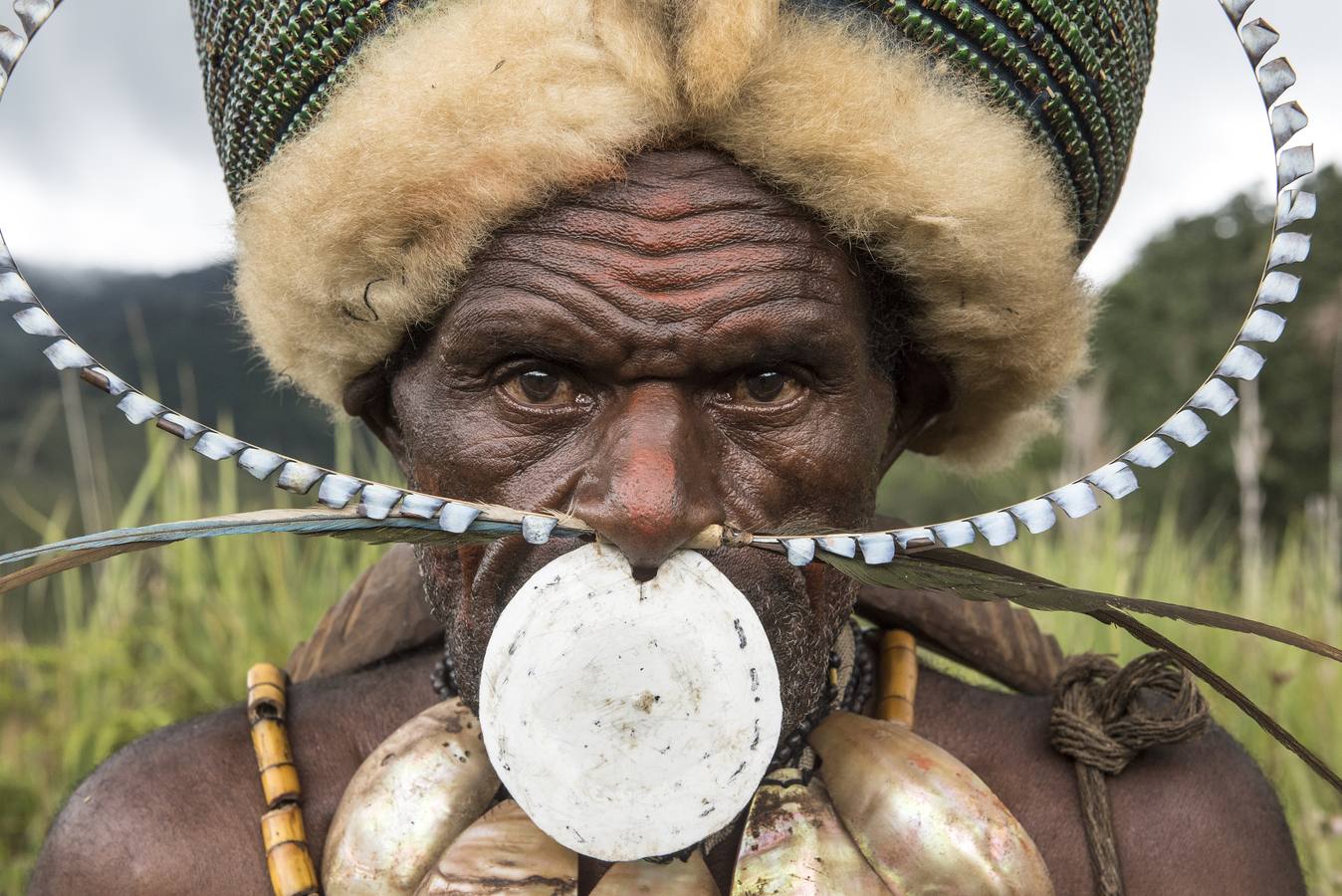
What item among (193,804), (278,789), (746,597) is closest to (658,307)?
(746,597)

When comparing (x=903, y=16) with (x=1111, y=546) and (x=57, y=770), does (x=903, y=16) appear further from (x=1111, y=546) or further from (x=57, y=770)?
(x=57, y=770)

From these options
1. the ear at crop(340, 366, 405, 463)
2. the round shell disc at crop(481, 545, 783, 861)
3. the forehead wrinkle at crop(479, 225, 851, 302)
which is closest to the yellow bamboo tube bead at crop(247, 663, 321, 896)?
the ear at crop(340, 366, 405, 463)

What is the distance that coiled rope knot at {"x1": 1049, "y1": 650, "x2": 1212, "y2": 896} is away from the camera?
2.17 meters

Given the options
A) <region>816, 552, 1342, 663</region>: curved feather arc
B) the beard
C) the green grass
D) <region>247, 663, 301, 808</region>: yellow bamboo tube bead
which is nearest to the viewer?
<region>816, 552, 1342, 663</region>: curved feather arc

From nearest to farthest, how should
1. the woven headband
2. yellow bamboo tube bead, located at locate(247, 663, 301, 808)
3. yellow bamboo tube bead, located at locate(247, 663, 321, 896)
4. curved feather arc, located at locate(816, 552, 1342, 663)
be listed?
curved feather arc, located at locate(816, 552, 1342, 663), the woven headband, yellow bamboo tube bead, located at locate(247, 663, 321, 896), yellow bamboo tube bead, located at locate(247, 663, 301, 808)

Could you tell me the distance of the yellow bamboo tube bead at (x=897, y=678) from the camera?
2.29 m

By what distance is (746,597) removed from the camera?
174 cm

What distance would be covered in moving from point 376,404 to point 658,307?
695 millimetres

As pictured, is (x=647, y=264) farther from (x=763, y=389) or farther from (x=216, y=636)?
(x=216, y=636)

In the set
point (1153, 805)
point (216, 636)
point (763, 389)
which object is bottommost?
point (1153, 805)

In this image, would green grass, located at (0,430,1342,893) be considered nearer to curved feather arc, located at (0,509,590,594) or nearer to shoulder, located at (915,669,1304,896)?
shoulder, located at (915,669,1304,896)

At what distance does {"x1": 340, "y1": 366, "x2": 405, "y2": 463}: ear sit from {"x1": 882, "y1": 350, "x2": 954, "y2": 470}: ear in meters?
0.87

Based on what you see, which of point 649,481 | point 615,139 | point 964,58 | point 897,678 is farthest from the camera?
point 897,678

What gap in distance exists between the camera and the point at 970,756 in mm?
2322
